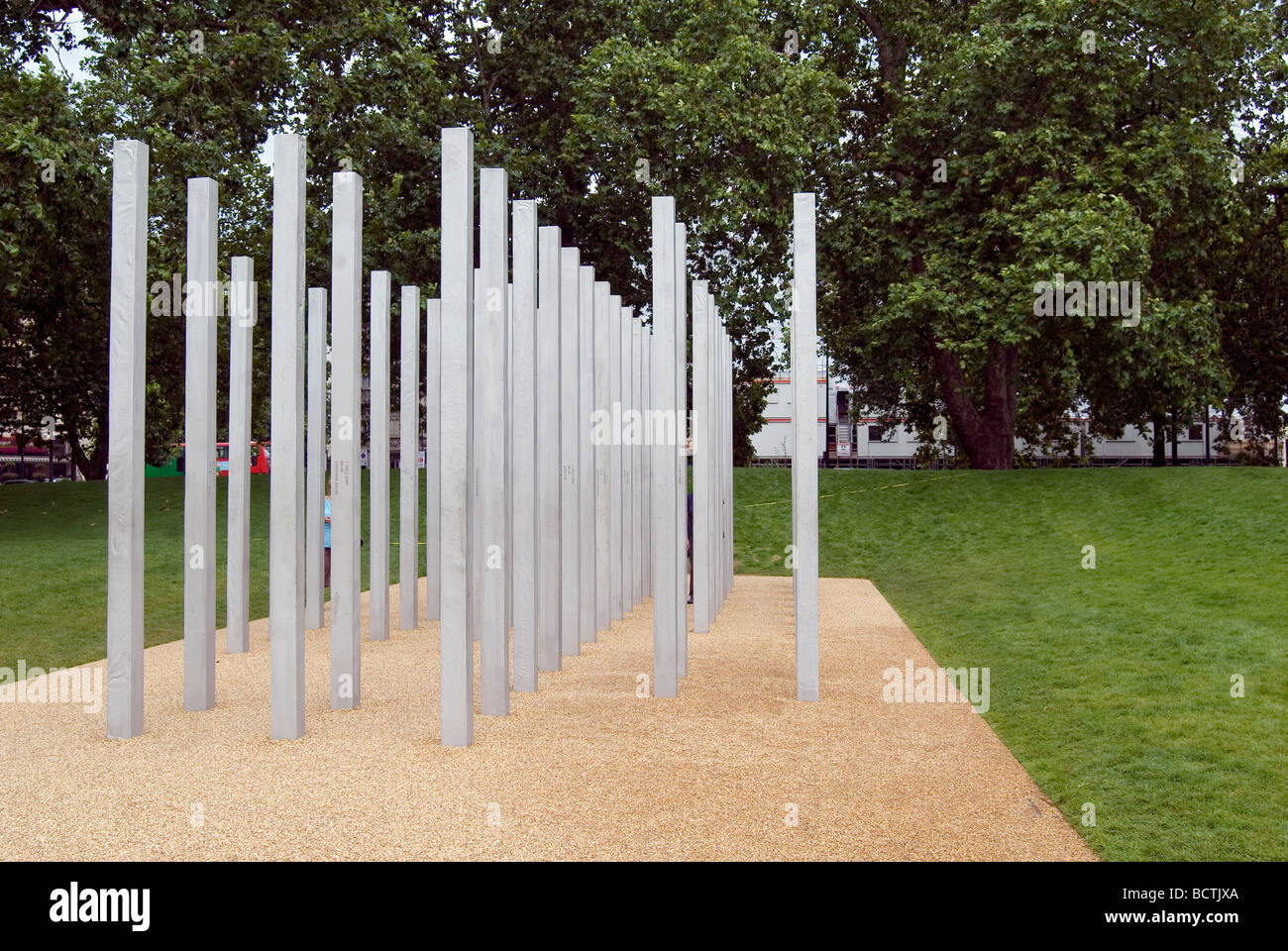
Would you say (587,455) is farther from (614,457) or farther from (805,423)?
(805,423)

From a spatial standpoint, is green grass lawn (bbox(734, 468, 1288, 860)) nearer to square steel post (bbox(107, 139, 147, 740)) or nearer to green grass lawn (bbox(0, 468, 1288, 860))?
green grass lawn (bbox(0, 468, 1288, 860))

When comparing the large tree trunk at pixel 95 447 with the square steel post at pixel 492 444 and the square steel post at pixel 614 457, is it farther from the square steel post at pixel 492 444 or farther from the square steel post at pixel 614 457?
the square steel post at pixel 492 444

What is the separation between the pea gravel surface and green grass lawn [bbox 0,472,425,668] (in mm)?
2925

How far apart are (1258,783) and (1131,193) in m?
21.5

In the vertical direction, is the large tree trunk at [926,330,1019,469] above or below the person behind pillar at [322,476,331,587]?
above

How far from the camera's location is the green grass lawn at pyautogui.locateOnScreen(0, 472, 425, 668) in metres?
12.0

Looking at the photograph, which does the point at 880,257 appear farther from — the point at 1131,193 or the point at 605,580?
the point at 605,580

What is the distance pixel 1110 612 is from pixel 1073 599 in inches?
52.1

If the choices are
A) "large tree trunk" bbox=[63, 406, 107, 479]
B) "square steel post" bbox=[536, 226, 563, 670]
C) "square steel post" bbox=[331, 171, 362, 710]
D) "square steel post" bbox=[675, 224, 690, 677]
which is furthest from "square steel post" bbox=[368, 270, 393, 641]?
"large tree trunk" bbox=[63, 406, 107, 479]

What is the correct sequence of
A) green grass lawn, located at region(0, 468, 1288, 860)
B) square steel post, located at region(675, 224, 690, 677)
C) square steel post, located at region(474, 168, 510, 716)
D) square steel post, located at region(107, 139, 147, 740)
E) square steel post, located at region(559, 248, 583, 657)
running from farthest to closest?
square steel post, located at region(559, 248, 583, 657) < square steel post, located at region(675, 224, 690, 677) < square steel post, located at region(474, 168, 510, 716) < square steel post, located at region(107, 139, 147, 740) < green grass lawn, located at region(0, 468, 1288, 860)

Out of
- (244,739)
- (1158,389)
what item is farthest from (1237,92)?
(244,739)

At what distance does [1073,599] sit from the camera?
574 inches

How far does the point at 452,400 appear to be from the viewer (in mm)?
7164

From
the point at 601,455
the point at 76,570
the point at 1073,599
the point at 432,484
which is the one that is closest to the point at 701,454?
the point at 601,455
